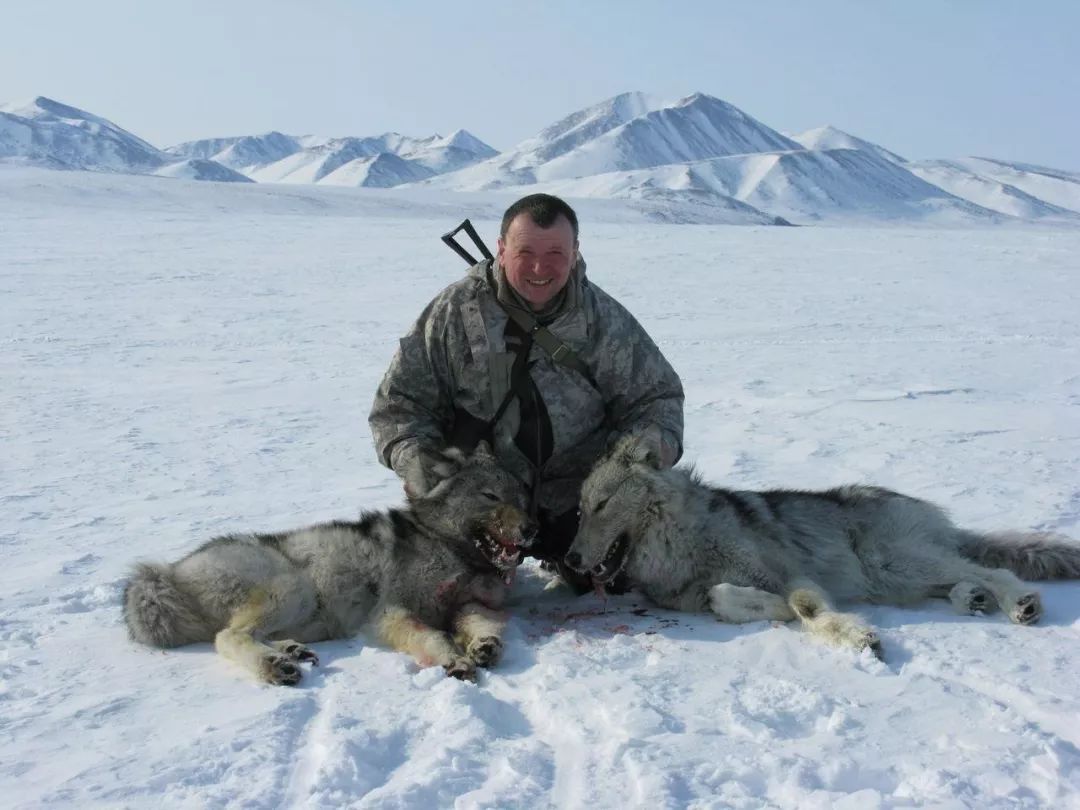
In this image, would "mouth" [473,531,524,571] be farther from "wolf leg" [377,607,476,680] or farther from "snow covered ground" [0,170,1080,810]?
"wolf leg" [377,607,476,680]

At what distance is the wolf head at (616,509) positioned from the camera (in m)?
4.01

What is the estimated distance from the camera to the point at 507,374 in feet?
14.6

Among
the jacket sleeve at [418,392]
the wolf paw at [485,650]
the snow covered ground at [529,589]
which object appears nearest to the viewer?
the snow covered ground at [529,589]

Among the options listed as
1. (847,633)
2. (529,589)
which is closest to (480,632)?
(529,589)

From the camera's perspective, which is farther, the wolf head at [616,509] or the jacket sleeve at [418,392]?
the jacket sleeve at [418,392]

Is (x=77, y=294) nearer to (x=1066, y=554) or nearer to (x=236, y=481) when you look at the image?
(x=236, y=481)

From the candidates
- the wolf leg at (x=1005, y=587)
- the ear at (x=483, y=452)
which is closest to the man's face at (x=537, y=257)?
the ear at (x=483, y=452)

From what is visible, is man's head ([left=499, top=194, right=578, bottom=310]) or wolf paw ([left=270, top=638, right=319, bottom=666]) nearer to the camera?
wolf paw ([left=270, top=638, right=319, bottom=666])

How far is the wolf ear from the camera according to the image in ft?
13.4

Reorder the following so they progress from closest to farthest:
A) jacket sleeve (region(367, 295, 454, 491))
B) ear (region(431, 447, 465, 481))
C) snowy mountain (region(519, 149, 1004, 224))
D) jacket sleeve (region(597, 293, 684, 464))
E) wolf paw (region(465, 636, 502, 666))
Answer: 1. wolf paw (region(465, 636, 502, 666))
2. ear (region(431, 447, 465, 481))
3. jacket sleeve (region(367, 295, 454, 491))
4. jacket sleeve (region(597, 293, 684, 464))
5. snowy mountain (region(519, 149, 1004, 224))

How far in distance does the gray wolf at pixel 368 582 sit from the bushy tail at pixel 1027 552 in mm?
2203

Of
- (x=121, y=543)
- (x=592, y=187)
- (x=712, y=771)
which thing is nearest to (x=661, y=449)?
(x=712, y=771)

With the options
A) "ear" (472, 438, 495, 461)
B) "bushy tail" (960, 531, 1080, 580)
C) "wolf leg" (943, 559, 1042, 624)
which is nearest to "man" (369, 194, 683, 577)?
"ear" (472, 438, 495, 461)

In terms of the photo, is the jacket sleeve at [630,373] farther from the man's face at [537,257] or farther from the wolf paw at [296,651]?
the wolf paw at [296,651]
